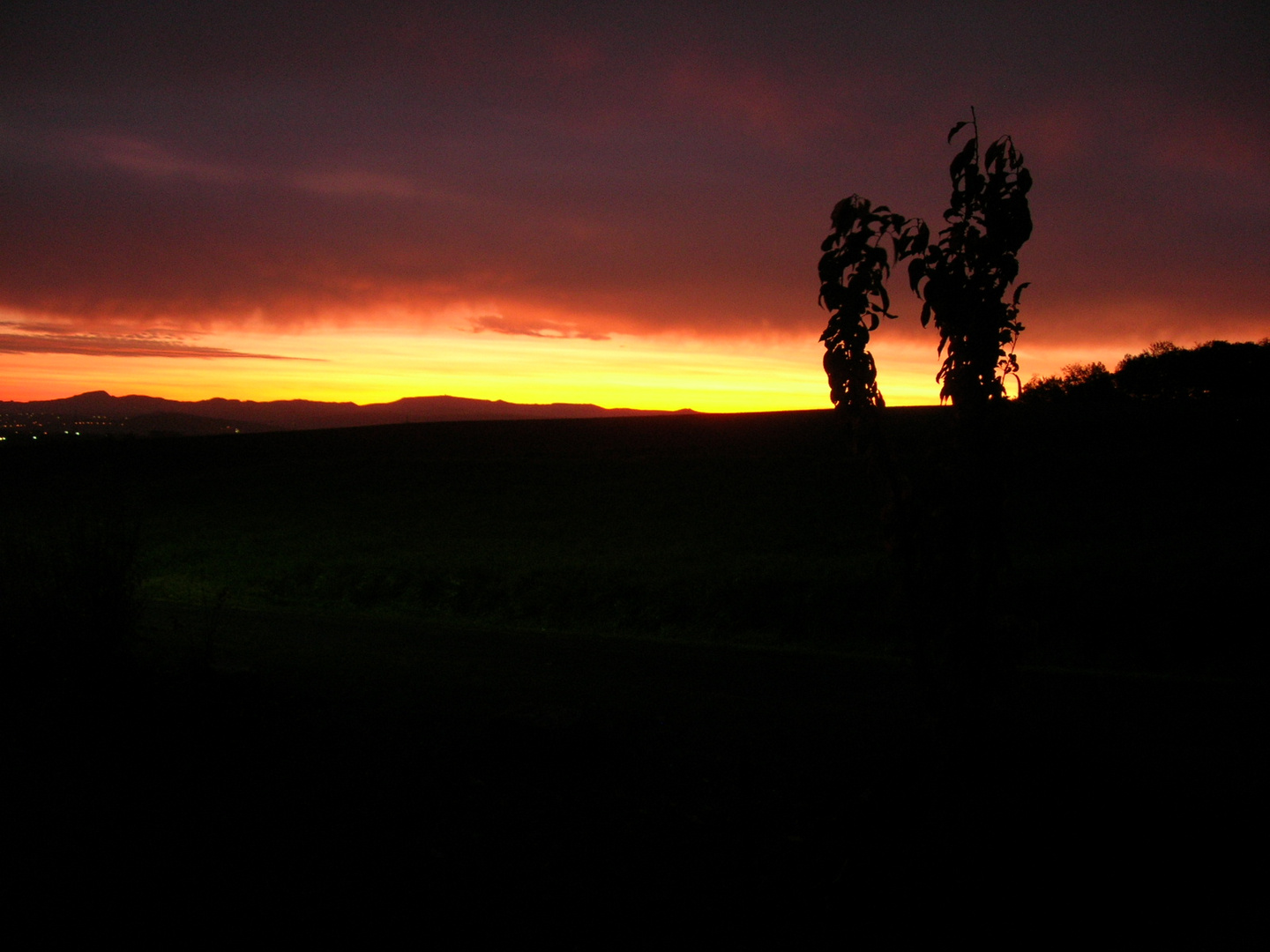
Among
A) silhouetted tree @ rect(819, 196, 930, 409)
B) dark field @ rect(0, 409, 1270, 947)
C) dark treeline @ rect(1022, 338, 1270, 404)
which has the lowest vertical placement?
dark field @ rect(0, 409, 1270, 947)

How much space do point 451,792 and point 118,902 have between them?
1983 mm

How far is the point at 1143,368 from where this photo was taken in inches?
3012

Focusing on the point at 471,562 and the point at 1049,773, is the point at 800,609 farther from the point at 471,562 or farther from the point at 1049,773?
the point at 1049,773

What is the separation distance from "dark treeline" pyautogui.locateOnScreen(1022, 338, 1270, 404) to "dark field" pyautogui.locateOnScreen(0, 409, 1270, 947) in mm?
57392

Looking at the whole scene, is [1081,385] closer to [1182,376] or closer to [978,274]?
[1182,376]

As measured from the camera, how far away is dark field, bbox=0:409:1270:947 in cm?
479

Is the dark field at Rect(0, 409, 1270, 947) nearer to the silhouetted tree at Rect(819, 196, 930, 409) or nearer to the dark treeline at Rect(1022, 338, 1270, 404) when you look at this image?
the silhouetted tree at Rect(819, 196, 930, 409)

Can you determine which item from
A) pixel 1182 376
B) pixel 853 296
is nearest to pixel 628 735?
pixel 853 296

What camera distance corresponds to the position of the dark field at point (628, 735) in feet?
15.7

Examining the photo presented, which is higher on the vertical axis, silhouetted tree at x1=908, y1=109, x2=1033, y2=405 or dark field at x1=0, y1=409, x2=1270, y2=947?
silhouetted tree at x1=908, y1=109, x2=1033, y2=405

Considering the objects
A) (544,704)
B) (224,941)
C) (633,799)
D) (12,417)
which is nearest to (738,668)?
(544,704)

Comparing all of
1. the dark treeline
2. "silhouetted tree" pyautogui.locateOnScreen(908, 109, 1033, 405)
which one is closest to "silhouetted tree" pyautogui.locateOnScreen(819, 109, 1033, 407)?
"silhouetted tree" pyautogui.locateOnScreen(908, 109, 1033, 405)

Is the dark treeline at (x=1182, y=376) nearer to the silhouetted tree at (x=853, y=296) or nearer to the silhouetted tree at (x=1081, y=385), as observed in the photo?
the silhouetted tree at (x=1081, y=385)

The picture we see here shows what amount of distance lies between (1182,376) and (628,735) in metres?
79.7
